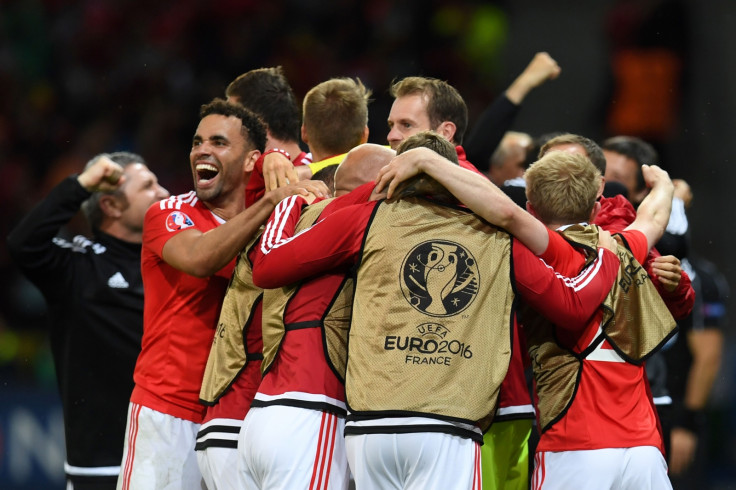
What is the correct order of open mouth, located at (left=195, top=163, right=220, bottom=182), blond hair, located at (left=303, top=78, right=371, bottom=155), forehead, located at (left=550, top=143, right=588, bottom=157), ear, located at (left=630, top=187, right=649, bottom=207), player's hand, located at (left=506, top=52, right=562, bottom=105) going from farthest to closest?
ear, located at (left=630, top=187, right=649, bottom=207) < player's hand, located at (left=506, top=52, right=562, bottom=105) < blond hair, located at (left=303, top=78, right=371, bottom=155) < forehead, located at (left=550, top=143, right=588, bottom=157) < open mouth, located at (left=195, top=163, right=220, bottom=182)

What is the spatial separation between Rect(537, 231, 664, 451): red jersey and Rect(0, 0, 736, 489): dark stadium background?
4946 millimetres

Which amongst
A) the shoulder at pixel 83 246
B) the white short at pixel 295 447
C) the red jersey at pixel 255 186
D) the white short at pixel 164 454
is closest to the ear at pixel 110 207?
the shoulder at pixel 83 246

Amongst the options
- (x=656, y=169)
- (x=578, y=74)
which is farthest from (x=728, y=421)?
(x=656, y=169)

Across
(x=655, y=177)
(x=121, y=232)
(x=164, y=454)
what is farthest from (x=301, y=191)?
(x=121, y=232)

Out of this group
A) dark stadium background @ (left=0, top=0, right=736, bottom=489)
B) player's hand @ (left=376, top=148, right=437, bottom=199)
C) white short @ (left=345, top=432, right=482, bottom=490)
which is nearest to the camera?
white short @ (left=345, top=432, right=482, bottom=490)

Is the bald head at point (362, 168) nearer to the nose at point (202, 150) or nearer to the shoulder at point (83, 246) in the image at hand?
the nose at point (202, 150)

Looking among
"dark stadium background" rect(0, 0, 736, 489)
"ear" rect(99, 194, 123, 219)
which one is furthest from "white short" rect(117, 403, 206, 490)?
"dark stadium background" rect(0, 0, 736, 489)

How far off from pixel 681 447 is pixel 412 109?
10.1 ft

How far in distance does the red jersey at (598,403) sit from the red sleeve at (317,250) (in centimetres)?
68

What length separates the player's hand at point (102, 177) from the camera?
4.49 m

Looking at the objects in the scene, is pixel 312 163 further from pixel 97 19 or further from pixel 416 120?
pixel 97 19

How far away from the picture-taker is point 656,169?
4012mm

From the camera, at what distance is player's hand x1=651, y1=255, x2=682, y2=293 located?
3.65 meters

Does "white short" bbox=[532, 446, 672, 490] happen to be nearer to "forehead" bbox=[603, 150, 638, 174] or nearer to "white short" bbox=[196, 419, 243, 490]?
"white short" bbox=[196, 419, 243, 490]
